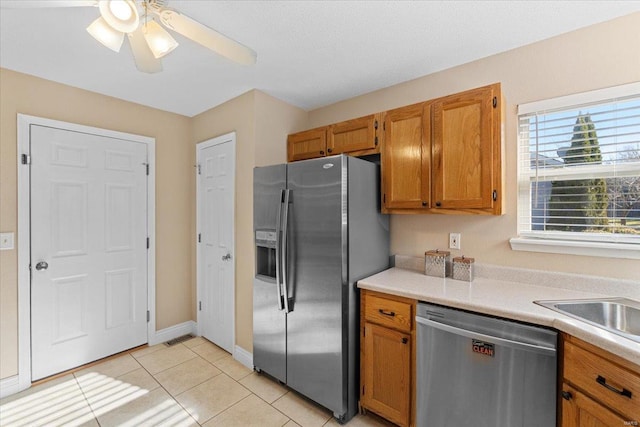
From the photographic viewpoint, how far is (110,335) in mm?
2672

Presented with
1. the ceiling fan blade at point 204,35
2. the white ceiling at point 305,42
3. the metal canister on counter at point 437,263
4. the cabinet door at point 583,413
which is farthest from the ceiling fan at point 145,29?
the cabinet door at point 583,413

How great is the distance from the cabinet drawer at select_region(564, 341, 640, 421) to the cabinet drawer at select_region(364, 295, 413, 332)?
0.72 m

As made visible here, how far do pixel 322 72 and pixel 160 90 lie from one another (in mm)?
1503

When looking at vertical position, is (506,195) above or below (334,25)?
below

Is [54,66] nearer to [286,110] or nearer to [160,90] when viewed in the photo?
[160,90]

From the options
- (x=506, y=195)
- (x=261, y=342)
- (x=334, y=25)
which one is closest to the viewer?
(x=334, y=25)

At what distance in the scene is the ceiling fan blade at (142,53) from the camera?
1278 mm

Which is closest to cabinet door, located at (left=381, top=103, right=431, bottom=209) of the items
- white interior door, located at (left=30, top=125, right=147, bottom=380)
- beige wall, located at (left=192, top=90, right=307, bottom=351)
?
beige wall, located at (left=192, top=90, right=307, bottom=351)

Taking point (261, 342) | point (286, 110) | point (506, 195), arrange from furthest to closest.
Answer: point (286, 110) < point (261, 342) < point (506, 195)

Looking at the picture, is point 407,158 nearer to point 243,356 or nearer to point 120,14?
point 120,14

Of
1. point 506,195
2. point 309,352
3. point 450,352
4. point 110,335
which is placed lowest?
point 110,335

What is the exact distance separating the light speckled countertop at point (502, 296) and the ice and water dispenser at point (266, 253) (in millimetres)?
761

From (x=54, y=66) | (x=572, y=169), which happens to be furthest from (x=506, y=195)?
(x=54, y=66)

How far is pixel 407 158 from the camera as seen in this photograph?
6.75 ft
